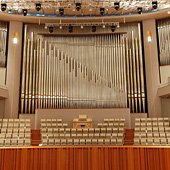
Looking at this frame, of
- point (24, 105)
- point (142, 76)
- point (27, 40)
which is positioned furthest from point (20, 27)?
point (142, 76)

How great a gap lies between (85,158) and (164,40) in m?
5.01

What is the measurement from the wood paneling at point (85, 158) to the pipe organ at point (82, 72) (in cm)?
273

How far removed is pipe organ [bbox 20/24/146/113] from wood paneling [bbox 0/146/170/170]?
2.73 m

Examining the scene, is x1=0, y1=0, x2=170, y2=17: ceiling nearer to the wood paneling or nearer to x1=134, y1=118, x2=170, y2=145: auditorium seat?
x1=134, y1=118, x2=170, y2=145: auditorium seat

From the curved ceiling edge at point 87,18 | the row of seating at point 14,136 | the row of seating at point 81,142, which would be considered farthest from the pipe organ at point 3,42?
the row of seating at point 81,142

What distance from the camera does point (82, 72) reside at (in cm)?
753

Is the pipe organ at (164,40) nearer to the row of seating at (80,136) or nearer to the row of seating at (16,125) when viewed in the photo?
the row of seating at (80,136)

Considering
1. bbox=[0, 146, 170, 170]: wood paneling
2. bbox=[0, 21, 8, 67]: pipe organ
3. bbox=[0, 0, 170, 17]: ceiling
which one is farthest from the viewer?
bbox=[0, 21, 8, 67]: pipe organ

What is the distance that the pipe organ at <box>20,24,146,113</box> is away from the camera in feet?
23.7

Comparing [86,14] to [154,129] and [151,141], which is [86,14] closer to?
[154,129]

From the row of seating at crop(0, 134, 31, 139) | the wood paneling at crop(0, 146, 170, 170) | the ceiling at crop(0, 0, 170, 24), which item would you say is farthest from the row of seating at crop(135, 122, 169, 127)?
the ceiling at crop(0, 0, 170, 24)

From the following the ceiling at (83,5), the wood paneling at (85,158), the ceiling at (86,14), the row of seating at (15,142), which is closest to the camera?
the wood paneling at (85,158)

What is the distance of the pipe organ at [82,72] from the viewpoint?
23.7ft

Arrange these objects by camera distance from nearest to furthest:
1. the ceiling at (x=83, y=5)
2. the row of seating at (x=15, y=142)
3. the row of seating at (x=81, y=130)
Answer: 1. the row of seating at (x=15, y=142)
2. the row of seating at (x=81, y=130)
3. the ceiling at (x=83, y=5)
